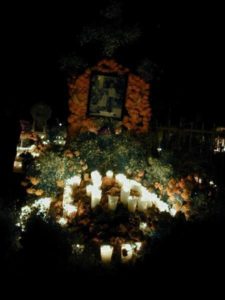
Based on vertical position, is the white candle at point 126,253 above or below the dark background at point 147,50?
below

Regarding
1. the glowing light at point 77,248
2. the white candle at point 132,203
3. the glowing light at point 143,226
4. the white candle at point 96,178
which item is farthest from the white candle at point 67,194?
the glowing light at point 143,226

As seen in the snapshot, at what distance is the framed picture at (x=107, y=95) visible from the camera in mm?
9391

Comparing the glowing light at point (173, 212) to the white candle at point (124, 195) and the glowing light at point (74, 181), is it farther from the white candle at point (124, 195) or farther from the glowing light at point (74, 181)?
the glowing light at point (74, 181)

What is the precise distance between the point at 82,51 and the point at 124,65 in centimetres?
107

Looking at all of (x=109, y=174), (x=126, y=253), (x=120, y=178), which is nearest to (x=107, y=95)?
(x=109, y=174)

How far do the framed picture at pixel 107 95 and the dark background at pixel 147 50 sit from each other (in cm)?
94

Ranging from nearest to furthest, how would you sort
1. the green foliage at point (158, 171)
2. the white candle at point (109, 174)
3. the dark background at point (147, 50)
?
1. the dark background at point (147, 50)
2. the white candle at point (109, 174)
3. the green foliage at point (158, 171)

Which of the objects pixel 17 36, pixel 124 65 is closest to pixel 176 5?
pixel 124 65

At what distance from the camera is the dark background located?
25.2ft

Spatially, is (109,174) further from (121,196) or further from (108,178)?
(121,196)

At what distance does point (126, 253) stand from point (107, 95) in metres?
4.45

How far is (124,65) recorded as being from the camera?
33.1ft

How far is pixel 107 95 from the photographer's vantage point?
9367 mm

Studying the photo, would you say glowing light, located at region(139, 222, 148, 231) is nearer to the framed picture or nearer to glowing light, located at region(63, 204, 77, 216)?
glowing light, located at region(63, 204, 77, 216)
